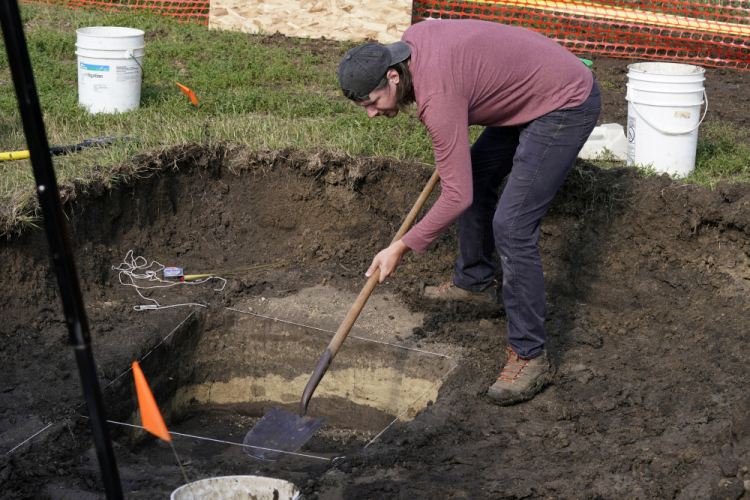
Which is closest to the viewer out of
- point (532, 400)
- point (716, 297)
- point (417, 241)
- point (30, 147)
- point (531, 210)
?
point (30, 147)

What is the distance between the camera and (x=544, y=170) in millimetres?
3123

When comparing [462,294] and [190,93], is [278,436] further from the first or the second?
[190,93]

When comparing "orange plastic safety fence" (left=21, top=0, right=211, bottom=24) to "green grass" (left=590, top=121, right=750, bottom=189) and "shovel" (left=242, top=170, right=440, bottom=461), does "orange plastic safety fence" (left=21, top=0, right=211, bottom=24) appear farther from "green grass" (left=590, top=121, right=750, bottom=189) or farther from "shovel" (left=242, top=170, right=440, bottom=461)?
"shovel" (left=242, top=170, right=440, bottom=461)

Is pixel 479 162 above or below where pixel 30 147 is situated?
below

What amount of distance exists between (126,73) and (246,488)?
4.11 metres

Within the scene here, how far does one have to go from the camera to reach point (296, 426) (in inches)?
131

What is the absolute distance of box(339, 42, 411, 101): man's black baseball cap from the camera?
8.61ft

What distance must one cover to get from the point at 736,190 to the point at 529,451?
7.62 feet

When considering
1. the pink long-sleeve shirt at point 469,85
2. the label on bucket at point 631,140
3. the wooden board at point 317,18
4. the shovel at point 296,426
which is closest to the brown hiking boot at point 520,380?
the shovel at point 296,426

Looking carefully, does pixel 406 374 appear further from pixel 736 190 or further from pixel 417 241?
pixel 736 190

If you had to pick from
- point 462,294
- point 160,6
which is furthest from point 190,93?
point 160,6

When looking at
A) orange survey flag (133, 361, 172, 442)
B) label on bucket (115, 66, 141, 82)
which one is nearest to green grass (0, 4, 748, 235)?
label on bucket (115, 66, 141, 82)

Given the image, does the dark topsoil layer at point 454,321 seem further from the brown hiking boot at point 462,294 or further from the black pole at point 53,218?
the black pole at point 53,218

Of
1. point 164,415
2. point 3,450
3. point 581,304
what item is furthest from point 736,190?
point 3,450
